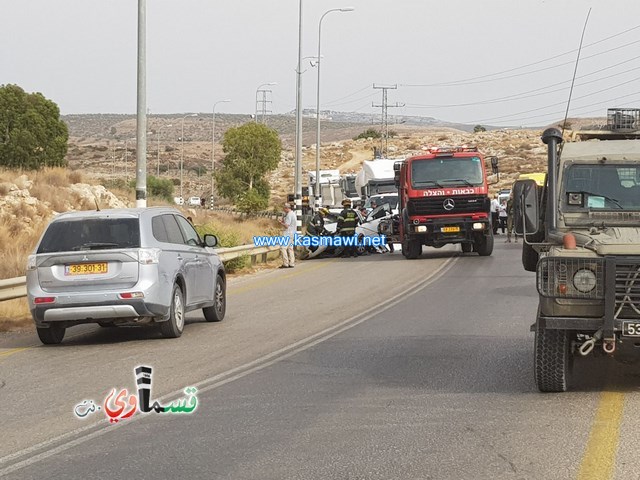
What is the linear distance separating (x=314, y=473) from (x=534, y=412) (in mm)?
2673

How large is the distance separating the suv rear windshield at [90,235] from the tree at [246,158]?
6575 centimetres

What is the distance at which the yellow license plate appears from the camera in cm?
1430

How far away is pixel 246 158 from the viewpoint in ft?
267

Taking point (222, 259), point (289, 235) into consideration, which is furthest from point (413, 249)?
point (222, 259)

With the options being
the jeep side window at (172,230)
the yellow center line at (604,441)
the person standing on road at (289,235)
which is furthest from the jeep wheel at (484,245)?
the yellow center line at (604,441)

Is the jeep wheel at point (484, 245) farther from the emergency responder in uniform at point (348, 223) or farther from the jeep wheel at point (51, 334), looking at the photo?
the jeep wheel at point (51, 334)

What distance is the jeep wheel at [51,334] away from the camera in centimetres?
1476

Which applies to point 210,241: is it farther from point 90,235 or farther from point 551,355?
point 551,355

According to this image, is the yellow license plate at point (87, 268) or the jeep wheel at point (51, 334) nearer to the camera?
the yellow license plate at point (87, 268)

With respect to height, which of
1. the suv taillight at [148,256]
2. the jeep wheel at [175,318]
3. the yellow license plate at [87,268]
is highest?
the suv taillight at [148,256]

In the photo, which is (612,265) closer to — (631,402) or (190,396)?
(631,402)

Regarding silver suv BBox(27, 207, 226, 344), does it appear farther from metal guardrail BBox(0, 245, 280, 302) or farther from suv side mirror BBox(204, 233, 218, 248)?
metal guardrail BBox(0, 245, 280, 302)

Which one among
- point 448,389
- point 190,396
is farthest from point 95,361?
point 448,389

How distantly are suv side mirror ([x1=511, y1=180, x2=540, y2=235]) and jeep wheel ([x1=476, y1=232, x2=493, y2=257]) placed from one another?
2304 centimetres
